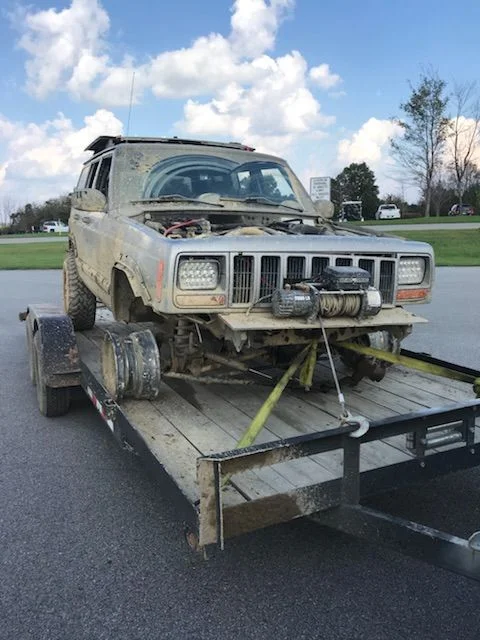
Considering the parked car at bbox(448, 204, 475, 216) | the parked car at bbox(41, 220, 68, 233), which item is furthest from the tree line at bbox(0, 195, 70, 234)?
the parked car at bbox(448, 204, 475, 216)

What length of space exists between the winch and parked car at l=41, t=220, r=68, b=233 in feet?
187

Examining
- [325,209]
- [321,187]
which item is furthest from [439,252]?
[325,209]

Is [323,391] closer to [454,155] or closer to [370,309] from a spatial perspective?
[370,309]

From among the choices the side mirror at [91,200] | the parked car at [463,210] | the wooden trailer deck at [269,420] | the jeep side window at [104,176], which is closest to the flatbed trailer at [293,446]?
the wooden trailer deck at [269,420]

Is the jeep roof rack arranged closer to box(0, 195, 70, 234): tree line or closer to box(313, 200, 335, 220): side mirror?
box(313, 200, 335, 220): side mirror

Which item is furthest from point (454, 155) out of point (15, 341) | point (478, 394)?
point (478, 394)

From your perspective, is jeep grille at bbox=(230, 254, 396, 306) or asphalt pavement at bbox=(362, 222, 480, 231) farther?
asphalt pavement at bbox=(362, 222, 480, 231)

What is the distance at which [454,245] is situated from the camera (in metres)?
25.6

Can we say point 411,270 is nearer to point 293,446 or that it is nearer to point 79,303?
point 293,446

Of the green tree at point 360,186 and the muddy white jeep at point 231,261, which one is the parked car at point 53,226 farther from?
the muddy white jeep at point 231,261

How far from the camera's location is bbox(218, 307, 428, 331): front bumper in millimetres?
3447

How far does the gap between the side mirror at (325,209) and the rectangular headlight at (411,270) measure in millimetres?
1563

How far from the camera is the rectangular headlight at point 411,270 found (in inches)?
160

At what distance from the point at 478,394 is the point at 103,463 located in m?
2.57
